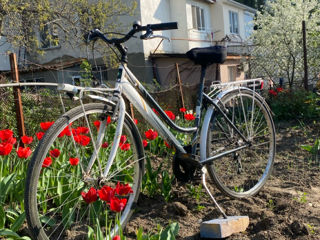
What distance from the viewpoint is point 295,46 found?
14547mm

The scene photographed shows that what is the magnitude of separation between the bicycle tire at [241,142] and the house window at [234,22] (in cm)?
2017

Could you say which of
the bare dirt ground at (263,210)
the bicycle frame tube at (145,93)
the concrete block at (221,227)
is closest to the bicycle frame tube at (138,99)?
the bicycle frame tube at (145,93)

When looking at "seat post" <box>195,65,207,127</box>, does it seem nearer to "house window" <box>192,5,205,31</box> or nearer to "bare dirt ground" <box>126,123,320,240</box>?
"bare dirt ground" <box>126,123,320,240</box>

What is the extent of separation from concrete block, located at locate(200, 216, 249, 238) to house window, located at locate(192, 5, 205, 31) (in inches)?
700

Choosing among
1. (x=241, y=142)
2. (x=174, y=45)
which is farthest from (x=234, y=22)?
(x=241, y=142)

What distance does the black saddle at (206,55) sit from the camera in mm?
2980

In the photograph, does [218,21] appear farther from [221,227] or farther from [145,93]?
[221,227]

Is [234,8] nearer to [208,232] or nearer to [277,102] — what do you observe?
[277,102]

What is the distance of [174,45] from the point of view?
1825 cm

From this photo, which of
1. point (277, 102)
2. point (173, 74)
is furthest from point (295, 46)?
point (277, 102)

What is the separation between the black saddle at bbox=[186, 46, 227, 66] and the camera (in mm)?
2980

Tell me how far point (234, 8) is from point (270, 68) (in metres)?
9.44

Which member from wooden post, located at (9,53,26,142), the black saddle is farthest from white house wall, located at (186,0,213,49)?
the black saddle

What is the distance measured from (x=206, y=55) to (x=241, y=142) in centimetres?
83
